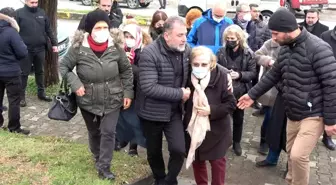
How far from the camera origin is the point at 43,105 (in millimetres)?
7922

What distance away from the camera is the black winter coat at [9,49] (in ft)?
20.4

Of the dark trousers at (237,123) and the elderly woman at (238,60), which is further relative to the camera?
the dark trousers at (237,123)

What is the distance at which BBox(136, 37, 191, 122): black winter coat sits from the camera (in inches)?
172

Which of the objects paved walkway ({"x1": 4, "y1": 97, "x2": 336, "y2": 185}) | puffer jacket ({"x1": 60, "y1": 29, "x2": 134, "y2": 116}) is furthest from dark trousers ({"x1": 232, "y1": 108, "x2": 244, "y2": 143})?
puffer jacket ({"x1": 60, "y1": 29, "x2": 134, "y2": 116})

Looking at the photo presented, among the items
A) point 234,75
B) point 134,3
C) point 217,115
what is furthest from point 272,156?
point 134,3

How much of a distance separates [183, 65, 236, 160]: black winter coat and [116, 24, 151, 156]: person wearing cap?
88cm

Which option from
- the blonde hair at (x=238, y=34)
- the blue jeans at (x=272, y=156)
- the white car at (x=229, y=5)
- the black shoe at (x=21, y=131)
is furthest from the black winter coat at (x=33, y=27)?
the white car at (x=229, y=5)

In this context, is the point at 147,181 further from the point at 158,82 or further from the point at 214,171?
the point at 158,82

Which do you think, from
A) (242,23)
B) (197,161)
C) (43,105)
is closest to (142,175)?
(197,161)

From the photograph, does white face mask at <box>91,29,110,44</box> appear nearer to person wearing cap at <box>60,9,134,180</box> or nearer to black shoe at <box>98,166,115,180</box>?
person wearing cap at <box>60,9,134,180</box>

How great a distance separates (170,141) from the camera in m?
4.58

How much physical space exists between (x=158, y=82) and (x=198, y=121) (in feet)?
1.78

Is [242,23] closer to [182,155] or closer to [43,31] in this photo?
[43,31]

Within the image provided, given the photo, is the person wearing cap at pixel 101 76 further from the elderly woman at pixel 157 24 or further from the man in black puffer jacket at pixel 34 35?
the man in black puffer jacket at pixel 34 35
